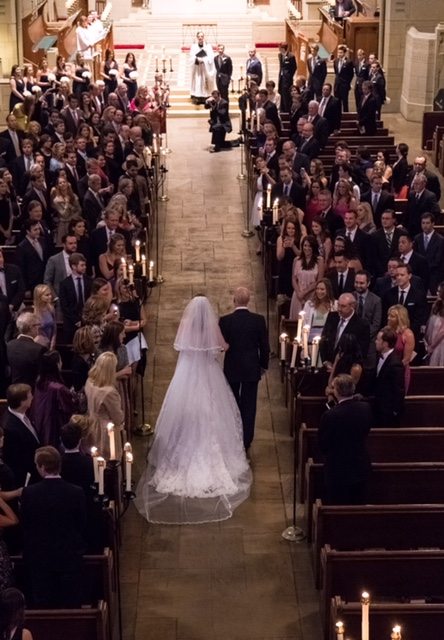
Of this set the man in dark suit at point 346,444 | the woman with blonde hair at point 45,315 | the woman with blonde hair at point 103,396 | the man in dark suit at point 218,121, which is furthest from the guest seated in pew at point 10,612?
the man in dark suit at point 218,121

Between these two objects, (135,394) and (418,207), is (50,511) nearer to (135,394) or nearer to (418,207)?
(135,394)

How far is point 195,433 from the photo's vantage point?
10031 millimetres

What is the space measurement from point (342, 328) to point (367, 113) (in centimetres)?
996

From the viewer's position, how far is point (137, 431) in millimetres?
11258

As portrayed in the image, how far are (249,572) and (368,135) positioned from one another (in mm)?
12093

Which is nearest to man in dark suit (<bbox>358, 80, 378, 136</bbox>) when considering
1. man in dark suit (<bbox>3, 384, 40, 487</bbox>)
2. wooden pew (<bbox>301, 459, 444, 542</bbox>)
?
wooden pew (<bbox>301, 459, 444, 542</bbox>)

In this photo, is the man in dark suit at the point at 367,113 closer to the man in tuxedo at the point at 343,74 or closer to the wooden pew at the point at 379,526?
the man in tuxedo at the point at 343,74

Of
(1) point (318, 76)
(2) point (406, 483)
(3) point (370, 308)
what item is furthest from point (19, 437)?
(1) point (318, 76)

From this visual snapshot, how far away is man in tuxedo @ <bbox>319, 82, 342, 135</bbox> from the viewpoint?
19158 millimetres

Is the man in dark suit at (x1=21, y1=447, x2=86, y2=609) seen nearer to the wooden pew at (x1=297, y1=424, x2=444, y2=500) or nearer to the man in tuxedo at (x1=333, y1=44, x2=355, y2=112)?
the wooden pew at (x1=297, y1=424, x2=444, y2=500)

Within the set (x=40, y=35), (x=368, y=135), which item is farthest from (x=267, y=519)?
(x=40, y=35)

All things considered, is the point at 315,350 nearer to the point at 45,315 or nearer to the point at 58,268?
the point at 45,315

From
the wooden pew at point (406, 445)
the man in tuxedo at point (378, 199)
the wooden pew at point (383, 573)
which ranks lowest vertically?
the wooden pew at point (383, 573)

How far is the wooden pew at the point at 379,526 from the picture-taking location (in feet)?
27.6
